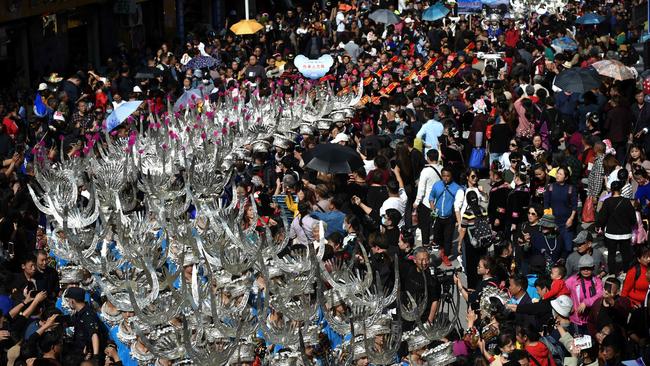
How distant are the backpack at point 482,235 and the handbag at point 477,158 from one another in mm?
4107

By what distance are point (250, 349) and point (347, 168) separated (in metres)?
6.21

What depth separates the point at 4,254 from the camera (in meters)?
14.5

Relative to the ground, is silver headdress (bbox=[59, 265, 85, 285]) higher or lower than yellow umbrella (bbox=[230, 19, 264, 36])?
higher

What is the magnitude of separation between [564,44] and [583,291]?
1549 cm

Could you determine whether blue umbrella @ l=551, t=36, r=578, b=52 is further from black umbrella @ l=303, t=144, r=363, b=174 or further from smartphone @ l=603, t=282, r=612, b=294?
smartphone @ l=603, t=282, r=612, b=294

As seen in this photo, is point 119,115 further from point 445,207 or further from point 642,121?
point 642,121

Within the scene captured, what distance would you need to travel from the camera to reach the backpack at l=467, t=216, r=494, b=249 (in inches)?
583

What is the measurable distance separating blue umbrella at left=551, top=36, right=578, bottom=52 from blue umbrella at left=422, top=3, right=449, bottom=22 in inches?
246

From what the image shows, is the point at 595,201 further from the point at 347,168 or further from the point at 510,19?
the point at 510,19

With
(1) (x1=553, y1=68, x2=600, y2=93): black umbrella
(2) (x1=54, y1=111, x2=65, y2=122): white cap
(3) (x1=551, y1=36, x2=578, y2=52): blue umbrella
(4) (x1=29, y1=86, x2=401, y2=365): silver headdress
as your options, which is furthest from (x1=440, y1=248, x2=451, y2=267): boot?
(3) (x1=551, y1=36, x2=578, y2=52): blue umbrella

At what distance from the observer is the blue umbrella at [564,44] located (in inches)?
1078

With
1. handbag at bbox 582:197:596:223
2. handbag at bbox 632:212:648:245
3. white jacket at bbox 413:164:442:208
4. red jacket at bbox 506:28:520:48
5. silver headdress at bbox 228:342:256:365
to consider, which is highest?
silver headdress at bbox 228:342:256:365

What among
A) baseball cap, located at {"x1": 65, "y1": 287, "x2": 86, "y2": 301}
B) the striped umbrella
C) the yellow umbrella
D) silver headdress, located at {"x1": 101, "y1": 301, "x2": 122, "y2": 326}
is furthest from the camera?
the yellow umbrella

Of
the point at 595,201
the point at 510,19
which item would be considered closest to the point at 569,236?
the point at 595,201
